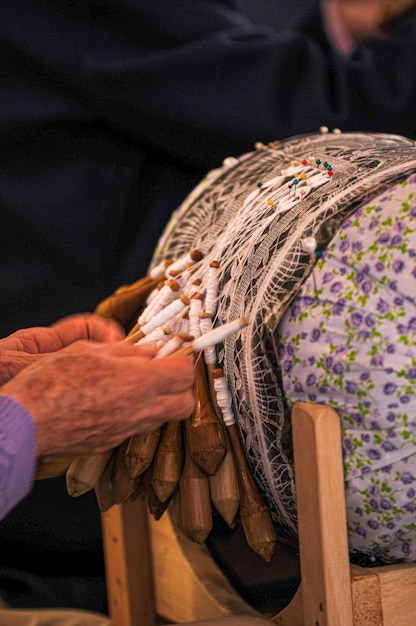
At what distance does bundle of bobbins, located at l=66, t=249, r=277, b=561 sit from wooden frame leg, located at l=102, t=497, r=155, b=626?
246mm

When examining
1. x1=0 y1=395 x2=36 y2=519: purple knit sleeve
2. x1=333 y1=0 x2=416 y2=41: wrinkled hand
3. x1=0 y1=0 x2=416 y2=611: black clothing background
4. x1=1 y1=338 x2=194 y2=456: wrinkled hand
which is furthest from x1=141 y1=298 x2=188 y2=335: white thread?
x1=333 y1=0 x2=416 y2=41: wrinkled hand

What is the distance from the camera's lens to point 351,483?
664 mm

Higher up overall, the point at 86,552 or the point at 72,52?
the point at 72,52

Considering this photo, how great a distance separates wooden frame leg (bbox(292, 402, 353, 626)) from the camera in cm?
65

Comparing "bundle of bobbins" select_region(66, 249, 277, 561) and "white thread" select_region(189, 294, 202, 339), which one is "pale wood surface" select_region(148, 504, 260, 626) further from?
"white thread" select_region(189, 294, 202, 339)

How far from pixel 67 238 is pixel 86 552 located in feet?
1.88

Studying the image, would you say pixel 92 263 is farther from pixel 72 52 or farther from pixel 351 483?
pixel 351 483

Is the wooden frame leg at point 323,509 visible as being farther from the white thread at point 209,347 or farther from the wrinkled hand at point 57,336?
the wrinkled hand at point 57,336

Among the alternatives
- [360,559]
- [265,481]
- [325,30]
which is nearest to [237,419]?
[265,481]

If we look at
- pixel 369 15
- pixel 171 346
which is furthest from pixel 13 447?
pixel 369 15

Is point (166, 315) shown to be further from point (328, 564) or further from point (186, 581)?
point (186, 581)

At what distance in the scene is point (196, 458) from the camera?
73cm

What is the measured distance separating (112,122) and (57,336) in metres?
0.58

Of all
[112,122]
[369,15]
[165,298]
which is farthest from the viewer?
[369,15]
